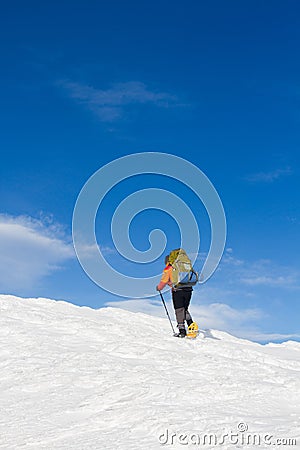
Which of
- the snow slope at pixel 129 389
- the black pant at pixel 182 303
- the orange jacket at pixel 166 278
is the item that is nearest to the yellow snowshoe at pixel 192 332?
the black pant at pixel 182 303

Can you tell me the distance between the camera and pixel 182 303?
52.5 feet

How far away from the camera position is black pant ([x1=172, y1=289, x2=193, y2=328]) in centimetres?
Answer: 1584

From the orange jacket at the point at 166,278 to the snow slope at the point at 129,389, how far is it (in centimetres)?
152

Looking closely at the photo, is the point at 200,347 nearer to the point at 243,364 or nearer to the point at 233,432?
the point at 243,364

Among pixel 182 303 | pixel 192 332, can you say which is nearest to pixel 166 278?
pixel 182 303

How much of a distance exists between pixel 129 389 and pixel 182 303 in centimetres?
691

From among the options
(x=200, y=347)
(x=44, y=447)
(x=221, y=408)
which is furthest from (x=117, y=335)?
(x=44, y=447)

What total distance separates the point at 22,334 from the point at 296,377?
23.6 ft

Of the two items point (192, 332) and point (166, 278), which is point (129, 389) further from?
point (166, 278)

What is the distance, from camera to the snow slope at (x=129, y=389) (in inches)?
278

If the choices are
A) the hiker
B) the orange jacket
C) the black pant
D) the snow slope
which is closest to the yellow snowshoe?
the hiker

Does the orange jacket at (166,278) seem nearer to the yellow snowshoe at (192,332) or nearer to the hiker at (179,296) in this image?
the hiker at (179,296)

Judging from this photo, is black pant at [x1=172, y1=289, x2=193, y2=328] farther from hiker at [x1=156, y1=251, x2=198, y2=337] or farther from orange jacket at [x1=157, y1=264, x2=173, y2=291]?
orange jacket at [x1=157, y1=264, x2=173, y2=291]

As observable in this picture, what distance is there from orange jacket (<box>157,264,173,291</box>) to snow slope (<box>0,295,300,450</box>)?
152 centimetres
